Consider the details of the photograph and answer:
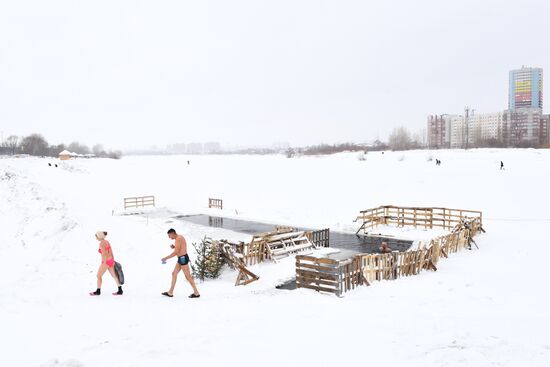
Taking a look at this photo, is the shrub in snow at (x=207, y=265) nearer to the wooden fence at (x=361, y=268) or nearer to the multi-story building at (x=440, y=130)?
the wooden fence at (x=361, y=268)

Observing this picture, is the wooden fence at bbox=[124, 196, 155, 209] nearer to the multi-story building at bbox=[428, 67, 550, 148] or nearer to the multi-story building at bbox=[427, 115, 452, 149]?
the multi-story building at bbox=[428, 67, 550, 148]

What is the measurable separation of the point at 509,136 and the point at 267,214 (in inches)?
5360

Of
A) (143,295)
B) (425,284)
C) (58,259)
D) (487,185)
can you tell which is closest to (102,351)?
(143,295)

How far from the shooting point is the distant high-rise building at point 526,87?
17075 centimetres

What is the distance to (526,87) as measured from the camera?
572ft

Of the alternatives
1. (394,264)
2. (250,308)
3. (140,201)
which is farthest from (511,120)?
(250,308)

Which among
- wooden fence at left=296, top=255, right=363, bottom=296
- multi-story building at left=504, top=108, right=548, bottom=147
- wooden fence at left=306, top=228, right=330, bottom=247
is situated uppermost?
multi-story building at left=504, top=108, right=548, bottom=147

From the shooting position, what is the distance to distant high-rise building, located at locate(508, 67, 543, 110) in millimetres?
170750

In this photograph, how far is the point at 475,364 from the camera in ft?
21.5

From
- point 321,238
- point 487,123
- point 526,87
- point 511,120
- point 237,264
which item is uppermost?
point 526,87

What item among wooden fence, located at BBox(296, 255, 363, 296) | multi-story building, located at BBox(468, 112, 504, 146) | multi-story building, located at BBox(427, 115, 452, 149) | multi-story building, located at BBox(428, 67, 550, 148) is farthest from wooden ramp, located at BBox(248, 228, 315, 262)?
multi-story building, located at BBox(427, 115, 452, 149)

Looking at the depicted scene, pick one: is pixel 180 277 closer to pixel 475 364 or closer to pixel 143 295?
pixel 143 295

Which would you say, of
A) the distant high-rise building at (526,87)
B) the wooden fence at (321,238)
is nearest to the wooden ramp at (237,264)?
the wooden fence at (321,238)

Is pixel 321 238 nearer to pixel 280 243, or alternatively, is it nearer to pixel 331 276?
pixel 280 243
